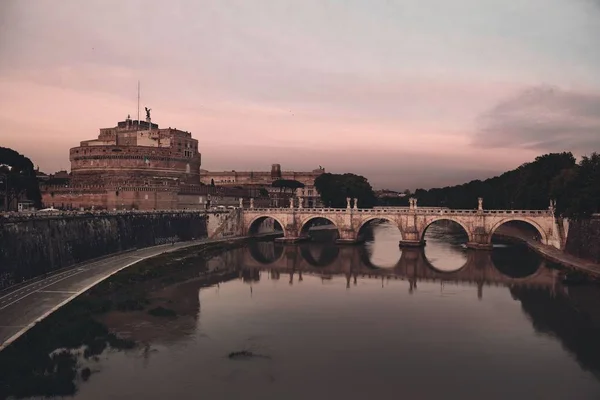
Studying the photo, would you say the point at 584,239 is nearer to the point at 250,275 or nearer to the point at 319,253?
the point at 319,253

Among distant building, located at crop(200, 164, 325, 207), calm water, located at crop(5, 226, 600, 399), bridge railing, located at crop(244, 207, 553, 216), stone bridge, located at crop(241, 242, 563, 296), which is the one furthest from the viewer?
distant building, located at crop(200, 164, 325, 207)

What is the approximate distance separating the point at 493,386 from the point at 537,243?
159ft

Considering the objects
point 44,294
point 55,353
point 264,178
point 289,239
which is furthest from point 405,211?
point 264,178

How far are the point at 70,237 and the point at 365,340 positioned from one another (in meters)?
29.3

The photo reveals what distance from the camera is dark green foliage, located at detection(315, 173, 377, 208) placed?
4338 inches

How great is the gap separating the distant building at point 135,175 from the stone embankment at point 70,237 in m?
12.1

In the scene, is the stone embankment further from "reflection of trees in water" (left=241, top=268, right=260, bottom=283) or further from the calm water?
"reflection of trees in water" (left=241, top=268, right=260, bottom=283)

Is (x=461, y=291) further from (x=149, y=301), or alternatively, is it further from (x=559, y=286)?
(x=149, y=301)

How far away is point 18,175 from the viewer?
57719 mm

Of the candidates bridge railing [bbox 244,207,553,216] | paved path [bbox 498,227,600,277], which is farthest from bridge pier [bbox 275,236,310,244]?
paved path [bbox 498,227,600,277]

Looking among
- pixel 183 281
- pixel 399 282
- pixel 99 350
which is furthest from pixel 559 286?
pixel 99 350

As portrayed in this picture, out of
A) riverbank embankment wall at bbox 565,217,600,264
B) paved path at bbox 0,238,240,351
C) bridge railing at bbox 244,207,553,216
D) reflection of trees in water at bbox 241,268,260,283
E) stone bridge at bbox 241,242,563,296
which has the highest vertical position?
bridge railing at bbox 244,207,553,216

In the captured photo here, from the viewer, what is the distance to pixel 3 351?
2212cm

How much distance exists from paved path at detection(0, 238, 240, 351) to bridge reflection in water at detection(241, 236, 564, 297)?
15.2 m
